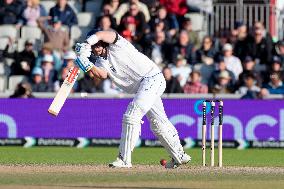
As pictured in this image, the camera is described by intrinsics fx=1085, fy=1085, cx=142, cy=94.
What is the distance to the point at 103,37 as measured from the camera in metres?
15.4

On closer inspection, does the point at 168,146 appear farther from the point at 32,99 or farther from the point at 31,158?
the point at 32,99

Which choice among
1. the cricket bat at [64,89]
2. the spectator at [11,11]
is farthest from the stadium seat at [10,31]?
the cricket bat at [64,89]

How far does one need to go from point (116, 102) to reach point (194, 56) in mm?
3113

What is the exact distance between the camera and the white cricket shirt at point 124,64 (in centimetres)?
1565

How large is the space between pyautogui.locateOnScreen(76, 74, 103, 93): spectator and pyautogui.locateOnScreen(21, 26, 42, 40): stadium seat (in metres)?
3.08

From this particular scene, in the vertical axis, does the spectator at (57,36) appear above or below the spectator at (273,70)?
above

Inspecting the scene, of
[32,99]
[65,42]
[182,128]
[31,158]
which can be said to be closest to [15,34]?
[65,42]

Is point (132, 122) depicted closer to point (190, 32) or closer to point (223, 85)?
point (223, 85)

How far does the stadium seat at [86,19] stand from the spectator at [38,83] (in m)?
2.63

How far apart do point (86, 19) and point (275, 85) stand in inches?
227

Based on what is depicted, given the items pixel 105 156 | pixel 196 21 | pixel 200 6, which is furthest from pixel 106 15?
pixel 105 156

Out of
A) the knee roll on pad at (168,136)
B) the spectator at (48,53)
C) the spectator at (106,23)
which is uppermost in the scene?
the spectator at (106,23)

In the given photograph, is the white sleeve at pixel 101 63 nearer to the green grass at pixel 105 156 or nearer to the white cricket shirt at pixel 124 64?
the white cricket shirt at pixel 124 64

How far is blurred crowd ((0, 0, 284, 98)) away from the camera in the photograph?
24938mm
